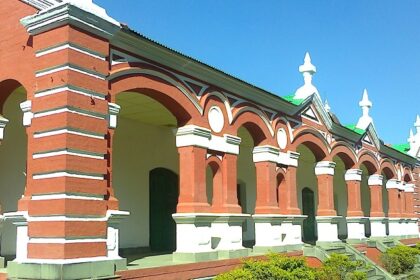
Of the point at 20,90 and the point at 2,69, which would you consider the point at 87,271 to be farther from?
the point at 20,90

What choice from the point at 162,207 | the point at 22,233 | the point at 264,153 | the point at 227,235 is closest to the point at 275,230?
the point at 264,153

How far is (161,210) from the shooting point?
627 inches

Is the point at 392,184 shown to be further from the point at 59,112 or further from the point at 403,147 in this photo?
the point at 59,112

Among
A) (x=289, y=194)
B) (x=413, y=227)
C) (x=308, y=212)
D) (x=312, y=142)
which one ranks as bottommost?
(x=413, y=227)

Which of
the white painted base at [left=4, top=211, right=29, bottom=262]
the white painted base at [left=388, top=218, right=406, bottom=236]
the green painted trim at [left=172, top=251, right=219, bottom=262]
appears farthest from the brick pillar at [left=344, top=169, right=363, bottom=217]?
the white painted base at [left=4, top=211, right=29, bottom=262]

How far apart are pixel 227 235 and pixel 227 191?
1.02m

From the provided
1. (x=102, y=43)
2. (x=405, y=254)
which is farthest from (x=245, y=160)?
(x=102, y=43)

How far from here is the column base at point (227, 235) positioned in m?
12.2

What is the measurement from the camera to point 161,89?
1101 cm

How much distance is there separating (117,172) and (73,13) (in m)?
6.42

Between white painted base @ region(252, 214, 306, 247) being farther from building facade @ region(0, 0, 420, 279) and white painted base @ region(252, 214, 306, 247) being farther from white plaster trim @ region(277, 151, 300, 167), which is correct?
white plaster trim @ region(277, 151, 300, 167)

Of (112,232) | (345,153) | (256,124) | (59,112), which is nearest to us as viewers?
(59,112)

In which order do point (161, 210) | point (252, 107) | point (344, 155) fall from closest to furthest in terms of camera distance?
point (252, 107)
point (161, 210)
point (344, 155)

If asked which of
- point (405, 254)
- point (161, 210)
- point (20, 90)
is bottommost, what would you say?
point (405, 254)
